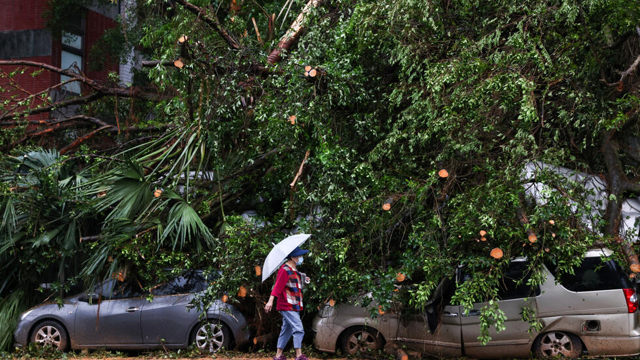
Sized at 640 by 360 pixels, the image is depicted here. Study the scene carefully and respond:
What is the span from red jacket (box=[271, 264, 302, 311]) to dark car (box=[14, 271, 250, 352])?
198 centimetres

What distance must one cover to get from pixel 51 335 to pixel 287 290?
4.81 m

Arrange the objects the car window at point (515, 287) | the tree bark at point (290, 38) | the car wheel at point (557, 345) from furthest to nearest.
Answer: the tree bark at point (290, 38)
the car window at point (515, 287)
the car wheel at point (557, 345)

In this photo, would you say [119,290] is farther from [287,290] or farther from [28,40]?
[28,40]

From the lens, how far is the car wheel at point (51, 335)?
9.73 metres

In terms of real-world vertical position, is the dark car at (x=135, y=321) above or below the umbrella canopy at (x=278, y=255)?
below

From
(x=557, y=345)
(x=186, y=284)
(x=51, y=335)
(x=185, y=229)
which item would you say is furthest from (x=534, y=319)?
(x=51, y=335)

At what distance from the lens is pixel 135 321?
948cm

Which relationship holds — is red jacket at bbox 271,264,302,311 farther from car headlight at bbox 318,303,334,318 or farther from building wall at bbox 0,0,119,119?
building wall at bbox 0,0,119,119

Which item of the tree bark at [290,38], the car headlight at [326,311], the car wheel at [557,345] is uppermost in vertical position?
the tree bark at [290,38]

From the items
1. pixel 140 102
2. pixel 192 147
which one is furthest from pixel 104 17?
pixel 192 147

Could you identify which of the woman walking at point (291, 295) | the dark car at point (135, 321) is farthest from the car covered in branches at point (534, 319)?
the dark car at point (135, 321)

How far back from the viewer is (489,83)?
7.36m

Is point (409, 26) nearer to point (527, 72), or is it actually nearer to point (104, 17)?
point (527, 72)

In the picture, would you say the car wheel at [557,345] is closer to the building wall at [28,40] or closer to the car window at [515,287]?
A: the car window at [515,287]
